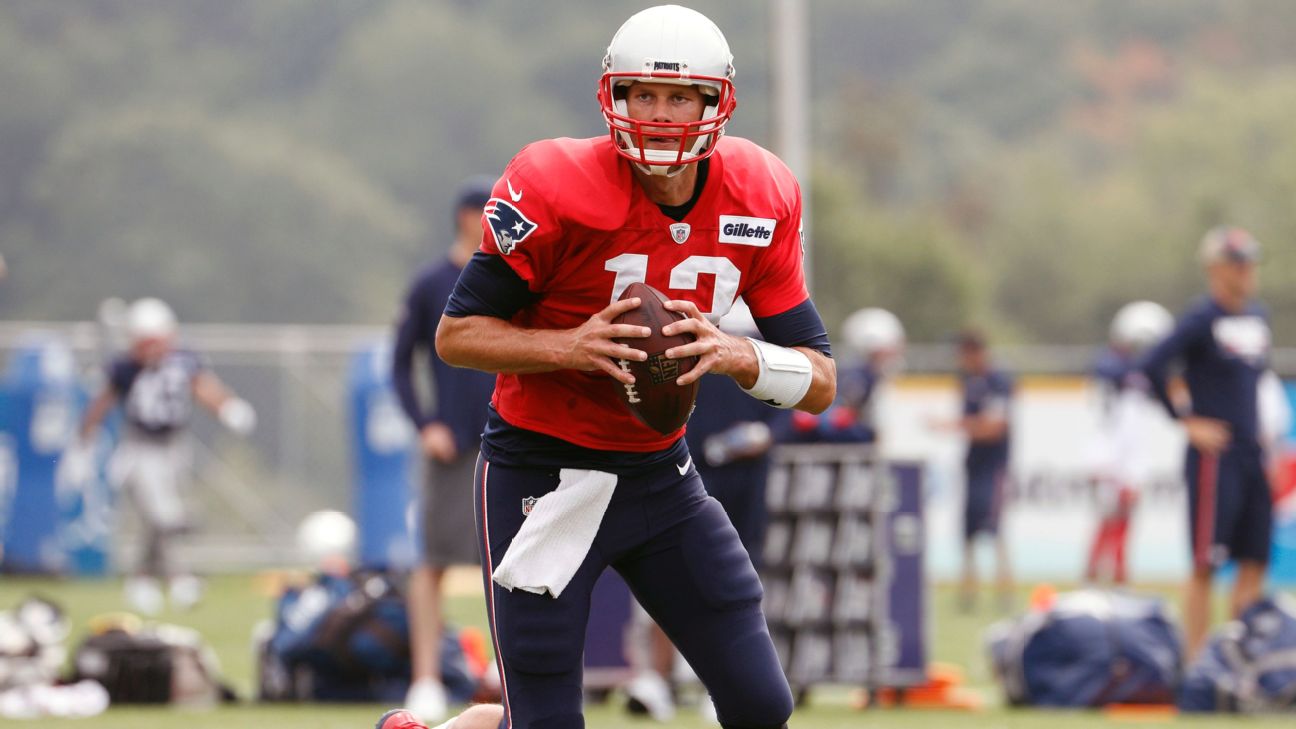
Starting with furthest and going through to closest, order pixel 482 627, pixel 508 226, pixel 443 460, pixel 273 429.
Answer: pixel 273 429
pixel 482 627
pixel 443 460
pixel 508 226

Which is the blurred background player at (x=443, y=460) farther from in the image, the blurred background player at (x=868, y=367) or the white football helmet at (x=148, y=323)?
the white football helmet at (x=148, y=323)

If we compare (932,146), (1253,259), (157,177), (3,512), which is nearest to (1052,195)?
(932,146)

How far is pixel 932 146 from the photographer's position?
2154 inches

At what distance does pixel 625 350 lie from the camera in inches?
175

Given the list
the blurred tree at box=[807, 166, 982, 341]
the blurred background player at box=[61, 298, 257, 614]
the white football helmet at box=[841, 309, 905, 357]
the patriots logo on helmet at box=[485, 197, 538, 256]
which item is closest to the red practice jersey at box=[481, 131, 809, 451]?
the patriots logo on helmet at box=[485, 197, 538, 256]

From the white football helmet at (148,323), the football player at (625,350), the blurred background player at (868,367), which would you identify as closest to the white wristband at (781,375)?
the football player at (625,350)

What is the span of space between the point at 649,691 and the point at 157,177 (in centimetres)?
3442

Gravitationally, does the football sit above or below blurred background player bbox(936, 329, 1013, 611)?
above

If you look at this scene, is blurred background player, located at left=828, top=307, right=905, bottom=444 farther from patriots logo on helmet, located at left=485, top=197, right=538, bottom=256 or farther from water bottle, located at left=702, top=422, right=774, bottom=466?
patriots logo on helmet, located at left=485, top=197, right=538, bottom=256

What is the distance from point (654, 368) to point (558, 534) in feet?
1.65

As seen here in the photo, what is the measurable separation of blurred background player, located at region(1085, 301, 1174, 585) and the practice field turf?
1.51 m

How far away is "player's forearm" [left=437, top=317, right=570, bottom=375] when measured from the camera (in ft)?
15.0

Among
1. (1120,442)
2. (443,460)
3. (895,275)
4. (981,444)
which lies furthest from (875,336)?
(895,275)

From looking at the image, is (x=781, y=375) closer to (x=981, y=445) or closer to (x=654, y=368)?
(x=654, y=368)
